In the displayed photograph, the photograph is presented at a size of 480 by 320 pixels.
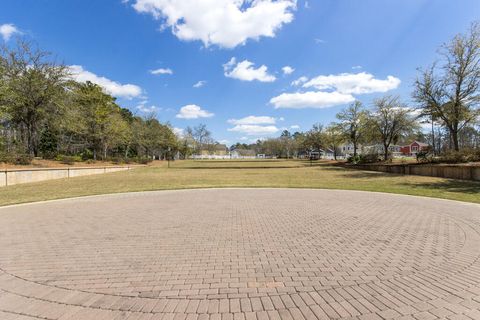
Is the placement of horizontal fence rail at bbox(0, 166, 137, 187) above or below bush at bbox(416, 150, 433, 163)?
below

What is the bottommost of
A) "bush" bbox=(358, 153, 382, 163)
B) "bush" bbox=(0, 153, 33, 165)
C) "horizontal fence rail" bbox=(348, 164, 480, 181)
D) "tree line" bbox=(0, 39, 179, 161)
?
"horizontal fence rail" bbox=(348, 164, 480, 181)

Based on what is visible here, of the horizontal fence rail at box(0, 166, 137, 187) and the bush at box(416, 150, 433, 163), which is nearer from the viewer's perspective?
the horizontal fence rail at box(0, 166, 137, 187)

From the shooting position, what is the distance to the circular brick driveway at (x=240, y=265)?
3.12 meters

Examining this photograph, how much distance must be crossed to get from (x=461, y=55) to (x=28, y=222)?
31.6 meters

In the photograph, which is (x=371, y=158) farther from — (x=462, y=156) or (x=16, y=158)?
(x=16, y=158)

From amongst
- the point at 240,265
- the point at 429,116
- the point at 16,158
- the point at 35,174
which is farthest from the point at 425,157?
the point at 16,158

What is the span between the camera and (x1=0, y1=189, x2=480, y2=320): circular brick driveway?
3119 millimetres

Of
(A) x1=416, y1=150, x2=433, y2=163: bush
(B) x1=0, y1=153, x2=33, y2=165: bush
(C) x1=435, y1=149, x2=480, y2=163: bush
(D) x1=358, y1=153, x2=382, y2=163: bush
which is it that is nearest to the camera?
(B) x1=0, y1=153, x2=33, y2=165: bush

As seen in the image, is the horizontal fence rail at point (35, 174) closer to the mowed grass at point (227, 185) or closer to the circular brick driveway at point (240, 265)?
the mowed grass at point (227, 185)

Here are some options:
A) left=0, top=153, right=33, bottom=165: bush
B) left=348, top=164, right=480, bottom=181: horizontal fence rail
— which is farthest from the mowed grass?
left=0, top=153, right=33, bottom=165: bush

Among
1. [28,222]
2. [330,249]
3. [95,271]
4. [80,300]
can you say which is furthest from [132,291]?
[28,222]

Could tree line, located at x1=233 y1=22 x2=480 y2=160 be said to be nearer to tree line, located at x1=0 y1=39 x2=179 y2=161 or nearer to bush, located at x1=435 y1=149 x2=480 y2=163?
bush, located at x1=435 y1=149 x2=480 y2=163

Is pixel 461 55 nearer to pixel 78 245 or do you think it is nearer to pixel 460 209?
pixel 460 209

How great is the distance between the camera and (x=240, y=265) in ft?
14.4
